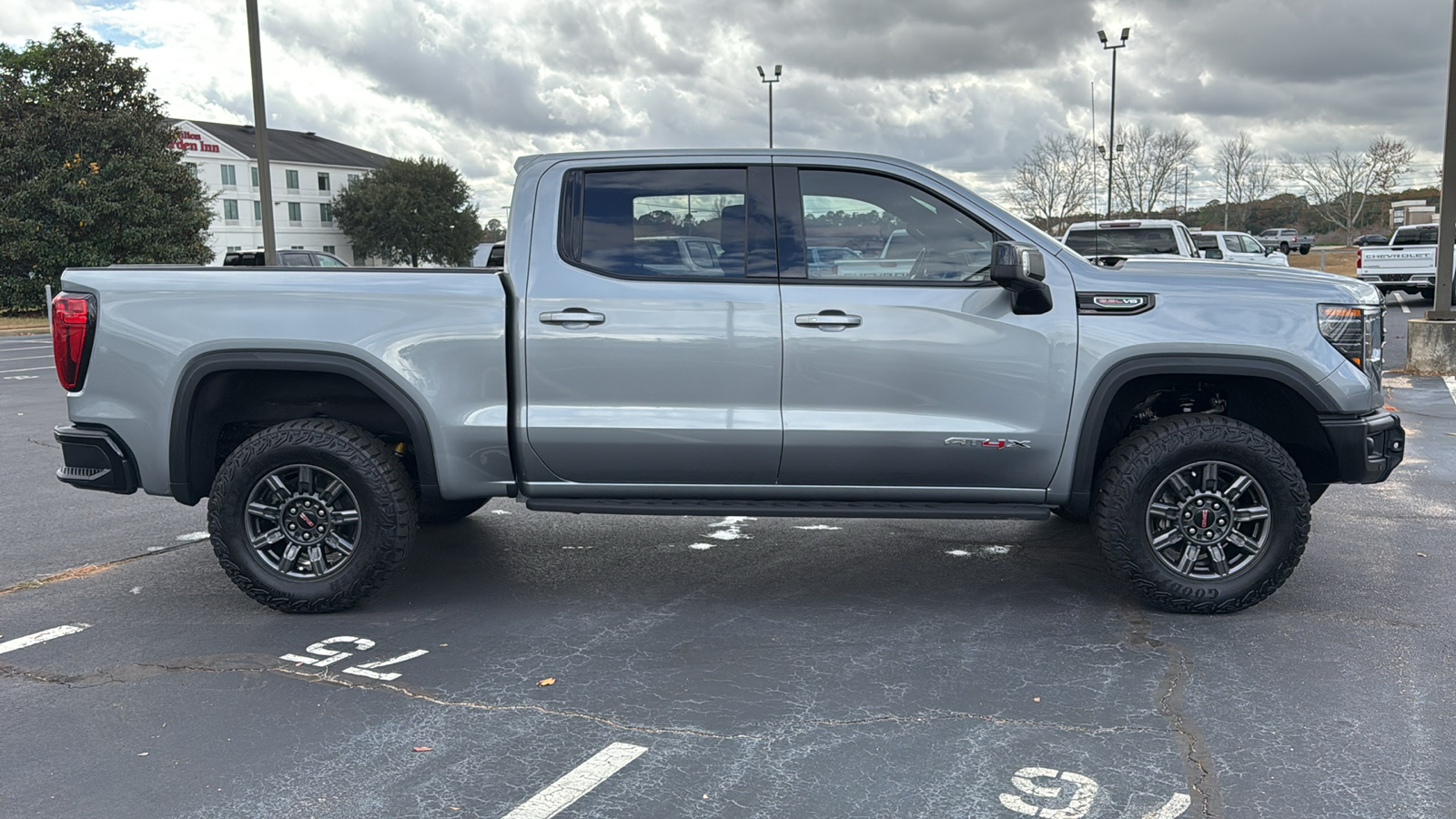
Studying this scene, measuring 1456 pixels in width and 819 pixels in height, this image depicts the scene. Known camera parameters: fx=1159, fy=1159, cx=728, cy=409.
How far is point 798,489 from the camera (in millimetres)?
4906

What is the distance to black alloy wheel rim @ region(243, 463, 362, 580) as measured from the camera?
16.2 ft

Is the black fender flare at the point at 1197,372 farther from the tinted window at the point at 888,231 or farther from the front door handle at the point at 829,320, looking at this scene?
the front door handle at the point at 829,320

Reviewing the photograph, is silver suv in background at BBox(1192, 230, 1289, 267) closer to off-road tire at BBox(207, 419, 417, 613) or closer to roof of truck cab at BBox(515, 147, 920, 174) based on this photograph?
roof of truck cab at BBox(515, 147, 920, 174)

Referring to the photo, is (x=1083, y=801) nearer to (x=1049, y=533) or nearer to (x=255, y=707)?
(x=255, y=707)

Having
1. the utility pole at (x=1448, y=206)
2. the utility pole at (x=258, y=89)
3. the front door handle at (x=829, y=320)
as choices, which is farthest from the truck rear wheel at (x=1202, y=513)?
the utility pole at (x=258, y=89)

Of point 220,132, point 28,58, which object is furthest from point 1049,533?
point 220,132

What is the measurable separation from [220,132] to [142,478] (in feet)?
269

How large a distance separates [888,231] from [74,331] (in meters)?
3.48

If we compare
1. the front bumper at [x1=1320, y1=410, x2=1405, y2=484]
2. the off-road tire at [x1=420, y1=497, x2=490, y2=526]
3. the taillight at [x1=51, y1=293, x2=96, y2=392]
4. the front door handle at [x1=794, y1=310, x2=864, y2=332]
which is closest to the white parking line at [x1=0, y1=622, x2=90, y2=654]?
the taillight at [x1=51, y1=293, x2=96, y2=392]

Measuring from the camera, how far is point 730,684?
13.6 feet

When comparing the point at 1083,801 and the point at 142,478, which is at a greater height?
the point at 142,478

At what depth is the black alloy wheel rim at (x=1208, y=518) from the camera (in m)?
4.82

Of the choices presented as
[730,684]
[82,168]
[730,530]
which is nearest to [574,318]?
[730,684]

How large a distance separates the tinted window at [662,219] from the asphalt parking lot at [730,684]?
150 centimetres
